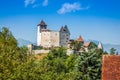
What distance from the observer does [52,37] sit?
611 ft

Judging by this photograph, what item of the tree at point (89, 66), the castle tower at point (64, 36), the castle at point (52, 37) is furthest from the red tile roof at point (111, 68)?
the castle tower at point (64, 36)

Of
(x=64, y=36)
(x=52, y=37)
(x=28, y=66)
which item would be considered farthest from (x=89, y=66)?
(x=64, y=36)

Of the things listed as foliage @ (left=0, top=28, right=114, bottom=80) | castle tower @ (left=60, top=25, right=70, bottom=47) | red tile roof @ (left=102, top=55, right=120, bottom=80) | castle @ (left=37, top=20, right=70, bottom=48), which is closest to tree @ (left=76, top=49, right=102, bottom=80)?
foliage @ (left=0, top=28, right=114, bottom=80)

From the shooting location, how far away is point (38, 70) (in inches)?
1547

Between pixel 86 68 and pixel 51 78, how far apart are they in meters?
15.9

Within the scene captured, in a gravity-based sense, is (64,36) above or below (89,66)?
above

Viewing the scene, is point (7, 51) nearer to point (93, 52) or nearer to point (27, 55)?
point (27, 55)

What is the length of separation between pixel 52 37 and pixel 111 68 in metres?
162

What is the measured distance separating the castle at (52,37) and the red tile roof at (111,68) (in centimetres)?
15827

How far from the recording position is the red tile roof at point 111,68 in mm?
24344

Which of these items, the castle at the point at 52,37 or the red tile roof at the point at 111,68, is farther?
the castle at the point at 52,37

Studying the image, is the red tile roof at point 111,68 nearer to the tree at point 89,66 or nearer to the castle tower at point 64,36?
the tree at point 89,66

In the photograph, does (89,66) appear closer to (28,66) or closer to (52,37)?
(28,66)

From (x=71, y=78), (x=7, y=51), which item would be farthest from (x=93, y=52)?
(x=7, y=51)
